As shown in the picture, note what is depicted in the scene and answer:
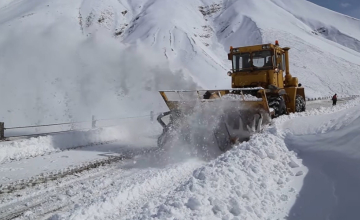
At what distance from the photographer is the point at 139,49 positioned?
21062mm

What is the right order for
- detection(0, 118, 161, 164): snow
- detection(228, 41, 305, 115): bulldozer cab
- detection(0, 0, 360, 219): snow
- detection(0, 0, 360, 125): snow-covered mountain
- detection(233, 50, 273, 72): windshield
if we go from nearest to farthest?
detection(0, 0, 360, 219): snow
detection(0, 118, 161, 164): snow
detection(228, 41, 305, 115): bulldozer cab
detection(233, 50, 273, 72): windshield
detection(0, 0, 360, 125): snow-covered mountain

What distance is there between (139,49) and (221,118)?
14368mm

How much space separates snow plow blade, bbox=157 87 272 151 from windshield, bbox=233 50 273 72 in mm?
2117

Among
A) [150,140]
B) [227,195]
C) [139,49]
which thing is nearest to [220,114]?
[150,140]

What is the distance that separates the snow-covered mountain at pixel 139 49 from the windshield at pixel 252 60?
5.27 metres

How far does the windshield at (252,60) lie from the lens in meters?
9.74

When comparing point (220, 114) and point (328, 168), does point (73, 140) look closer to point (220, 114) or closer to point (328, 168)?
point (220, 114)

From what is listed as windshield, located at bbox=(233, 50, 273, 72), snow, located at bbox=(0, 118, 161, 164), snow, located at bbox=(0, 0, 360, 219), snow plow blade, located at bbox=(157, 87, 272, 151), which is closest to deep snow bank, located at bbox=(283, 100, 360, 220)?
snow, located at bbox=(0, 0, 360, 219)

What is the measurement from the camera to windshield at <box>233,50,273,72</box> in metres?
9.74

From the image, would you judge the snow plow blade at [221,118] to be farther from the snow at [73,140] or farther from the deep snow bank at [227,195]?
the deep snow bank at [227,195]

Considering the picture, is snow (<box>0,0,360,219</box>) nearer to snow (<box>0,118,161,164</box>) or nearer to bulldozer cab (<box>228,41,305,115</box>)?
snow (<box>0,118,161,164</box>)

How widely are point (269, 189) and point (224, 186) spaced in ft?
2.02

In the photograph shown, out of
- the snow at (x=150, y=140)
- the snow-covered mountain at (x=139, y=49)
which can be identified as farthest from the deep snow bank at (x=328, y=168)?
the snow-covered mountain at (x=139, y=49)

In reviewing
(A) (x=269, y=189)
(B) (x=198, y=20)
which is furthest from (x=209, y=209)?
(B) (x=198, y=20)
